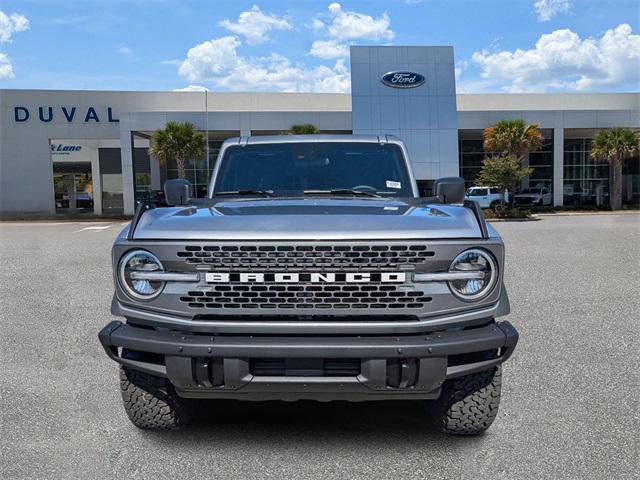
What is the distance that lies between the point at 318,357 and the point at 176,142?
30961 millimetres

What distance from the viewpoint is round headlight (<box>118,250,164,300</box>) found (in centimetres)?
318

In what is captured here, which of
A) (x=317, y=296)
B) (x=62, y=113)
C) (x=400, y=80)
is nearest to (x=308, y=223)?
(x=317, y=296)

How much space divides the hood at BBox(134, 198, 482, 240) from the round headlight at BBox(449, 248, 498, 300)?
0.11m

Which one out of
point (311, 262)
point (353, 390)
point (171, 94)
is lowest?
point (353, 390)

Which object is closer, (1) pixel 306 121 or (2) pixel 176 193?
(2) pixel 176 193

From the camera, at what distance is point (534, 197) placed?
38531 mm

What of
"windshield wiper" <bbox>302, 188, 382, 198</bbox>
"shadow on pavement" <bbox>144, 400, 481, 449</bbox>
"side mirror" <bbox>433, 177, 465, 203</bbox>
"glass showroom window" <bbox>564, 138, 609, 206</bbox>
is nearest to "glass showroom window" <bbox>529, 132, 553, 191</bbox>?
"glass showroom window" <bbox>564, 138, 609, 206</bbox>

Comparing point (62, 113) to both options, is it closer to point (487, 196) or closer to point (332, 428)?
point (487, 196)

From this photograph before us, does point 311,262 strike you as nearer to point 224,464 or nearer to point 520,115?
point 224,464

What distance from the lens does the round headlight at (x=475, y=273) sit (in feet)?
10.3

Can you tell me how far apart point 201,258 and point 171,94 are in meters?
37.8

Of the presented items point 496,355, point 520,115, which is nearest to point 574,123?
point 520,115

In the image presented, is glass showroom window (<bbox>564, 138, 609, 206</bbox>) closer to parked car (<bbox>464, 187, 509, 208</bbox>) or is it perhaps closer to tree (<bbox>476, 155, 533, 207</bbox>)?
parked car (<bbox>464, 187, 509, 208</bbox>)

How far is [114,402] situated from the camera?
4320 millimetres
